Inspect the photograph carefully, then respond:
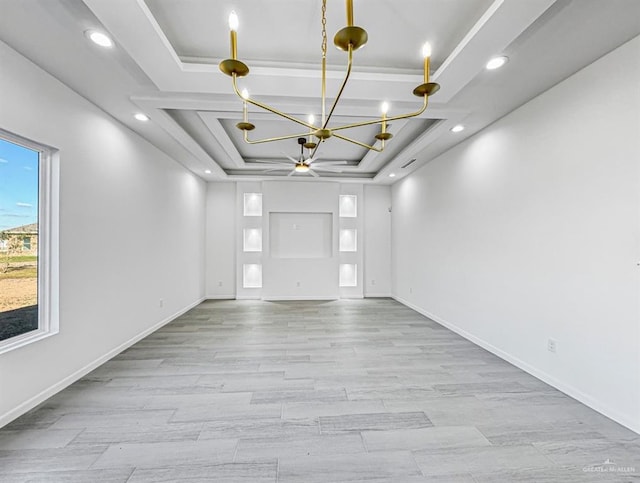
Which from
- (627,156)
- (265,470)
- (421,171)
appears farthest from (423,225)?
(265,470)

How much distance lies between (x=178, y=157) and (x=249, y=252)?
262 cm

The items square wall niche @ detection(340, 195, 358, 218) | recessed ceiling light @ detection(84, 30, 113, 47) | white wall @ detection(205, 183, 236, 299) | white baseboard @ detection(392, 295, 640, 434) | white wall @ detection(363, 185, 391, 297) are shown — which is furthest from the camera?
square wall niche @ detection(340, 195, 358, 218)

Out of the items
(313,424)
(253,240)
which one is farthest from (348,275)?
(313,424)

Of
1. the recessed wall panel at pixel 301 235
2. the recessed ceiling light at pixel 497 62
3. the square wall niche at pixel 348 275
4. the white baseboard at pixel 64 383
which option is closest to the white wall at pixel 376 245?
the square wall niche at pixel 348 275

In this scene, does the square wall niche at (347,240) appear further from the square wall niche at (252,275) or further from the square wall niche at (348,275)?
the square wall niche at (252,275)

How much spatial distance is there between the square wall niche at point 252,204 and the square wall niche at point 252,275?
1264mm

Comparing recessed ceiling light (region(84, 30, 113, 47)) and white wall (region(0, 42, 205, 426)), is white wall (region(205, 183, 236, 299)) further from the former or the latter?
recessed ceiling light (region(84, 30, 113, 47))

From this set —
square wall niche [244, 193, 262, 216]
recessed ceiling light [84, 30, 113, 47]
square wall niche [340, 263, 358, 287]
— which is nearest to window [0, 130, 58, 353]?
recessed ceiling light [84, 30, 113, 47]

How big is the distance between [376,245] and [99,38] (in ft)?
19.0

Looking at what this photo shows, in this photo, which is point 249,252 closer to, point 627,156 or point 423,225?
point 423,225

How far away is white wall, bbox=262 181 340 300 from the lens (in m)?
6.35

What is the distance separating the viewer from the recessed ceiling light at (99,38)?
189cm

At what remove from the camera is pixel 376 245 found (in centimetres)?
667

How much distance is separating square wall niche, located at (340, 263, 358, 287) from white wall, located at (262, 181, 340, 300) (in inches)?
11.7
